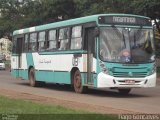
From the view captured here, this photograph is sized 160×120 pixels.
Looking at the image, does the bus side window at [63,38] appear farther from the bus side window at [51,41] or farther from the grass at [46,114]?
the grass at [46,114]

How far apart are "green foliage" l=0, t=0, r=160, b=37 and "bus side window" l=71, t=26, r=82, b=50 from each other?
1529cm

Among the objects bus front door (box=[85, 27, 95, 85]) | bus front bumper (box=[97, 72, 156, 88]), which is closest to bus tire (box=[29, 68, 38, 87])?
bus front door (box=[85, 27, 95, 85])

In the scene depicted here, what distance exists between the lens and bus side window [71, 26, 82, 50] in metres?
21.3

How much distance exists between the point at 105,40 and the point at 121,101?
2859 millimetres

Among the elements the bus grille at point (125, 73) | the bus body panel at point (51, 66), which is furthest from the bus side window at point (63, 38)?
the bus grille at point (125, 73)

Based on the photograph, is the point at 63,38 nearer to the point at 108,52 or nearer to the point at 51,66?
the point at 51,66

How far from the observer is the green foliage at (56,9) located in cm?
3797

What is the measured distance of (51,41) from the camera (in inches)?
958

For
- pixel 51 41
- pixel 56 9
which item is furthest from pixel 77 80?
pixel 56 9

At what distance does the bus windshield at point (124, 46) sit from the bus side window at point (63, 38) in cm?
317

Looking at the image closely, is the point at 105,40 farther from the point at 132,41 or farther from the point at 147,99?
the point at 147,99

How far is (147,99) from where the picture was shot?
62.2ft

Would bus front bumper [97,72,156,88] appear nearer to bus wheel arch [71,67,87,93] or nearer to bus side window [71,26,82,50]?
bus wheel arch [71,67,87,93]

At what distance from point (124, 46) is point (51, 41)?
555 cm
